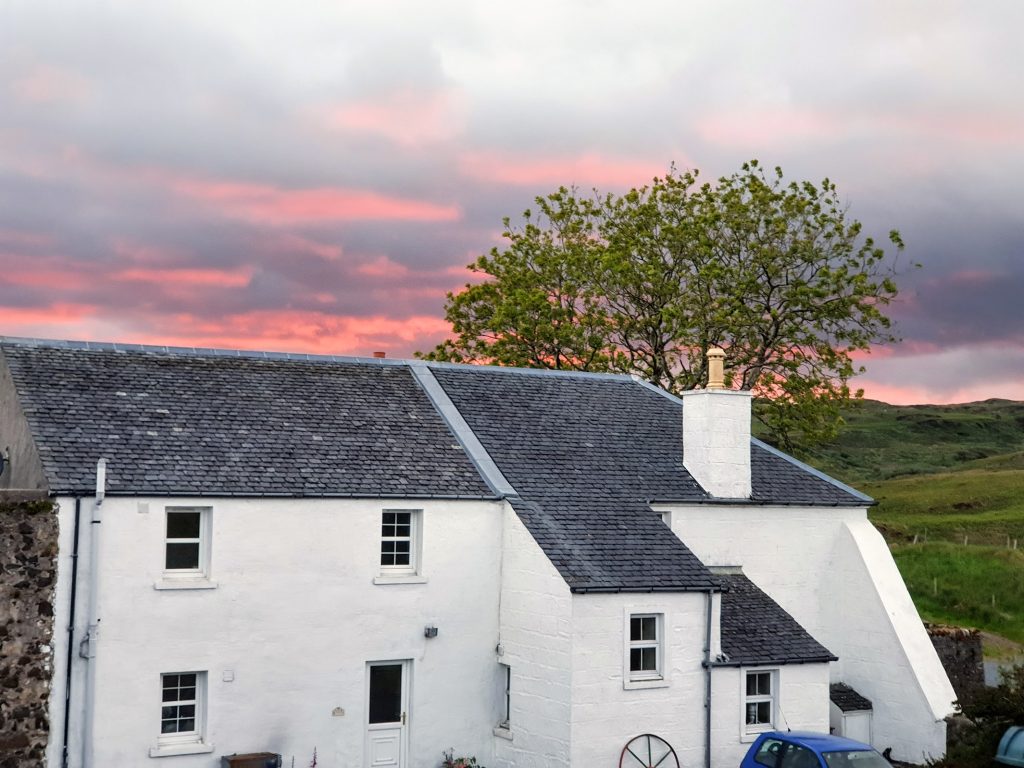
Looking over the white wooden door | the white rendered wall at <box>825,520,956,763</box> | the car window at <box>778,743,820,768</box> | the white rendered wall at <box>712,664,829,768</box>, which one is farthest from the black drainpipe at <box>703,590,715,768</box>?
the white wooden door

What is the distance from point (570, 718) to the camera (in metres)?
23.2

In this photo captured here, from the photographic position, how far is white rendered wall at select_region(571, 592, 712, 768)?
23359 mm

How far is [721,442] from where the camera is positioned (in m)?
29.1

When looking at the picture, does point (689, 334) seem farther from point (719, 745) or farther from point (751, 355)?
point (719, 745)

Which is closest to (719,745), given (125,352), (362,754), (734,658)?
(734,658)

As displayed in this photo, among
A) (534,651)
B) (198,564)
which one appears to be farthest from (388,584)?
(198,564)

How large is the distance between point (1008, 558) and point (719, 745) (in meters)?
34.7

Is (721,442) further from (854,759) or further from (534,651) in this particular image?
(854,759)

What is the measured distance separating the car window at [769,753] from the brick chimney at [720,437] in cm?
817

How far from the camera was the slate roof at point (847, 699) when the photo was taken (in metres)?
28.3

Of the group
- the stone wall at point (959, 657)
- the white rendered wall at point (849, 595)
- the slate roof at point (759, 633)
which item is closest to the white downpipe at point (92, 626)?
the slate roof at point (759, 633)

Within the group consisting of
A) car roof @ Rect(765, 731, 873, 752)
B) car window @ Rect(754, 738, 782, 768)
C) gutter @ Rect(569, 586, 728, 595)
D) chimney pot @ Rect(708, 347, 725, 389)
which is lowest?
car window @ Rect(754, 738, 782, 768)

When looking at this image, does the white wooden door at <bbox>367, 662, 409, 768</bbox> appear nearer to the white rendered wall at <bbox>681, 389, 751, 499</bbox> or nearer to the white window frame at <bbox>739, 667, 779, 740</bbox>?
the white window frame at <bbox>739, 667, 779, 740</bbox>

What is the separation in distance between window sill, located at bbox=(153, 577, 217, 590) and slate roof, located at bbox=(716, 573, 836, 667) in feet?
34.6
